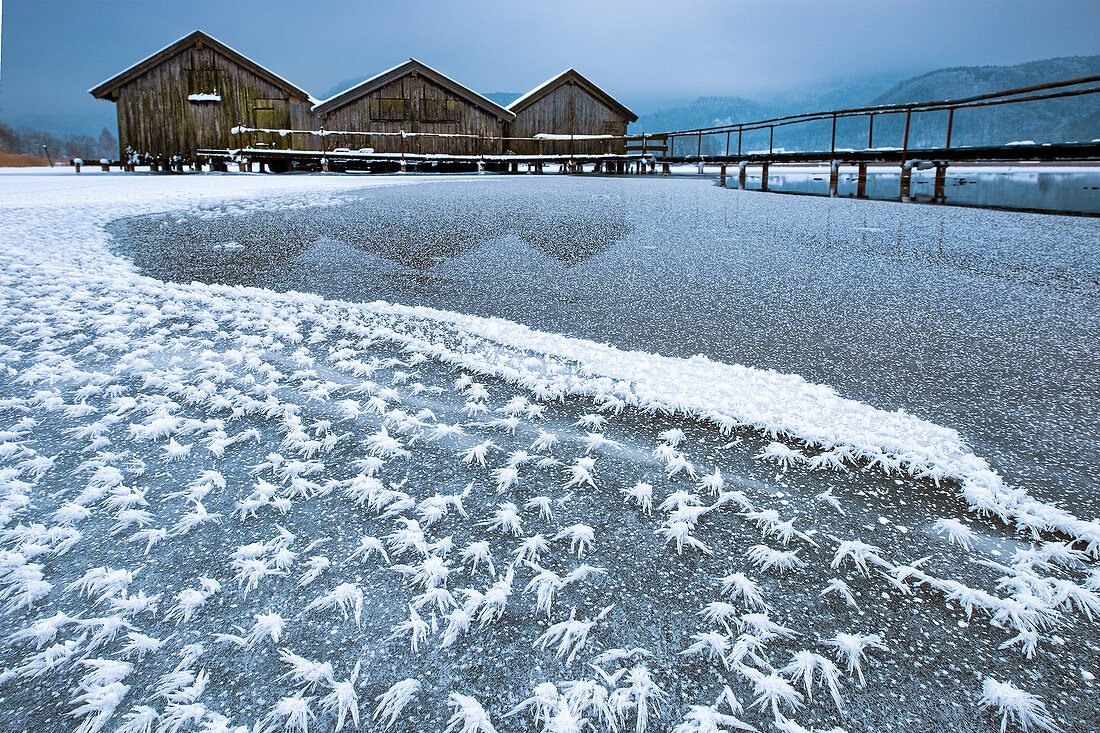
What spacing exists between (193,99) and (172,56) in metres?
1.51

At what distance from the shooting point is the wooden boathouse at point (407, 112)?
22578 millimetres

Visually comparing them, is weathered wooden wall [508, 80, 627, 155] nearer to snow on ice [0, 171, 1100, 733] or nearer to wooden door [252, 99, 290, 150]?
wooden door [252, 99, 290, 150]

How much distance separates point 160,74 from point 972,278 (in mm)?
24909

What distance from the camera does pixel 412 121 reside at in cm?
2336

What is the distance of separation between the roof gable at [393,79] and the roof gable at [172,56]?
6.18 ft

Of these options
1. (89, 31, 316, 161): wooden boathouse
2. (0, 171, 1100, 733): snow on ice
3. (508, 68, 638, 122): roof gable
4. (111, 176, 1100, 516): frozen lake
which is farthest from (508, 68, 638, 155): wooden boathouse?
(0, 171, 1100, 733): snow on ice

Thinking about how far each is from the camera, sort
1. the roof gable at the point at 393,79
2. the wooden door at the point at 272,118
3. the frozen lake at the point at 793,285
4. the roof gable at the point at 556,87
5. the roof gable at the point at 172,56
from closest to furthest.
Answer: the frozen lake at the point at 793,285 → the roof gable at the point at 172,56 → the wooden door at the point at 272,118 → the roof gable at the point at 393,79 → the roof gable at the point at 556,87

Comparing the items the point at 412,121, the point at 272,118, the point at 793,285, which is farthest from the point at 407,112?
the point at 793,285

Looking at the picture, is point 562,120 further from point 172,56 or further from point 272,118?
point 172,56

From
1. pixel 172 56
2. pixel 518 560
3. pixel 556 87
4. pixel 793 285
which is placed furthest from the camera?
pixel 556 87

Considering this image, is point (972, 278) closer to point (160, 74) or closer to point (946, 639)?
point (946, 639)

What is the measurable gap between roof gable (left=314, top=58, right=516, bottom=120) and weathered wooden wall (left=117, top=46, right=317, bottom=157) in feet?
5.17

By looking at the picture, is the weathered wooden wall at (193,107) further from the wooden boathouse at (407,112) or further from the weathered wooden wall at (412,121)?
the weathered wooden wall at (412,121)

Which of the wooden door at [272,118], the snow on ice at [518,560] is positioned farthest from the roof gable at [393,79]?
the snow on ice at [518,560]
